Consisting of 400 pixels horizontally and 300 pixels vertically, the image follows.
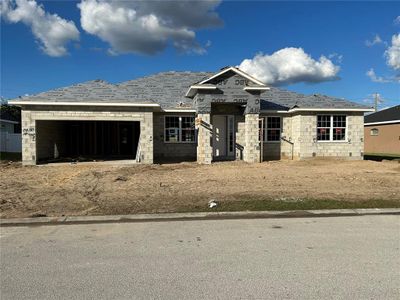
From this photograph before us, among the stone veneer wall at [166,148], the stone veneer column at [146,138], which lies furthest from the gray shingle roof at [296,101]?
the stone veneer column at [146,138]

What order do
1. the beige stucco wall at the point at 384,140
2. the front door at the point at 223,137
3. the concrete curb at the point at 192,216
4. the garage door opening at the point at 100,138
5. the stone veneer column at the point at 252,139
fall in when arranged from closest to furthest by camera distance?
the concrete curb at the point at 192,216
the stone veneer column at the point at 252,139
the front door at the point at 223,137
the garage door opening at the point at 100,138
the beige stucco wall at the point at 384,140

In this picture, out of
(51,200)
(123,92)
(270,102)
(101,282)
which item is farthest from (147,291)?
(270,102)

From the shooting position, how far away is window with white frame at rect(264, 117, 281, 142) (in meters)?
23.2

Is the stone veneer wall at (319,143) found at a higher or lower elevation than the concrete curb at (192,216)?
higher

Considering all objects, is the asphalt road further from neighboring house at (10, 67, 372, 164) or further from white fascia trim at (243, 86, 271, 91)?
white fascia trim at (243, 86, 271, 91)

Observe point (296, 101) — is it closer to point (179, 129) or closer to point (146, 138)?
point (179, 129)

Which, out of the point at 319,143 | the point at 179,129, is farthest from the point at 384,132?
the point at 179,129

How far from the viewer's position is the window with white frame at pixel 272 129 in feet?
76.2

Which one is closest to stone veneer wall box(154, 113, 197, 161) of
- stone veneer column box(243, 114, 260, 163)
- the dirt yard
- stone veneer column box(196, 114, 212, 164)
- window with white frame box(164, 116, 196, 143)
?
window with white frame box(164, 116, 196, 143)

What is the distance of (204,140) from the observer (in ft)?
66.3

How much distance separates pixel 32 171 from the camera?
53.1ft

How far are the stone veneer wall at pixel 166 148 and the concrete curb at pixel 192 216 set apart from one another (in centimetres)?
1391

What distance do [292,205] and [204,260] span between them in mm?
4404

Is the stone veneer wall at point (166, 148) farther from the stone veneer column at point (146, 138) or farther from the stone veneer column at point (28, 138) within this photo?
the stone veneer column at point (28, 138)
